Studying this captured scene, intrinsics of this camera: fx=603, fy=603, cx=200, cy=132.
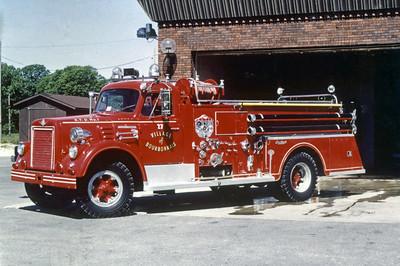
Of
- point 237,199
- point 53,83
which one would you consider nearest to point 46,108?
point 237,199

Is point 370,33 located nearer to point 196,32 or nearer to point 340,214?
point 196,32

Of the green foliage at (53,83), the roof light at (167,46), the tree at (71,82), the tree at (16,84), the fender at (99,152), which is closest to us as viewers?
the fender at (99,152)

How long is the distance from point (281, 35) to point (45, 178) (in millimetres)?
8419

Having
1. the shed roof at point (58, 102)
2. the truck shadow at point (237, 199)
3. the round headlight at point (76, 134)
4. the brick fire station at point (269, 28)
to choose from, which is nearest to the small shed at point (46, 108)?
the shed roof at point (58, 102)

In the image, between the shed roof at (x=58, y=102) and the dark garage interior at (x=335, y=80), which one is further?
the shed roof at (x=58, y=102)

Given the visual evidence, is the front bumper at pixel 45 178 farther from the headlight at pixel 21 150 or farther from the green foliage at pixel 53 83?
the green foliage at pixel 53 83

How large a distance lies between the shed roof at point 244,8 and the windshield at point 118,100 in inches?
232

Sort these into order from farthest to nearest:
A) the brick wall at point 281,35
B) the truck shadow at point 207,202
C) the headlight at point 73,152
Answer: the brick wall at point 281,35
the truck shadow at point 207,202
the headlight at point 73,152

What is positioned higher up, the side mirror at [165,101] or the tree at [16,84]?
the tree at [16,84]

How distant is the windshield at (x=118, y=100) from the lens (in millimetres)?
10664

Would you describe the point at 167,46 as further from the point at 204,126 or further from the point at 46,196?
the point at 46,196

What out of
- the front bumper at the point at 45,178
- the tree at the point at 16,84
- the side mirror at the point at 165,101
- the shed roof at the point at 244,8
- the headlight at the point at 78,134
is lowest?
the front bumper at the point at 45,178

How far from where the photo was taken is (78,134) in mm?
9672

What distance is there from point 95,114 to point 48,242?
11.8ft
